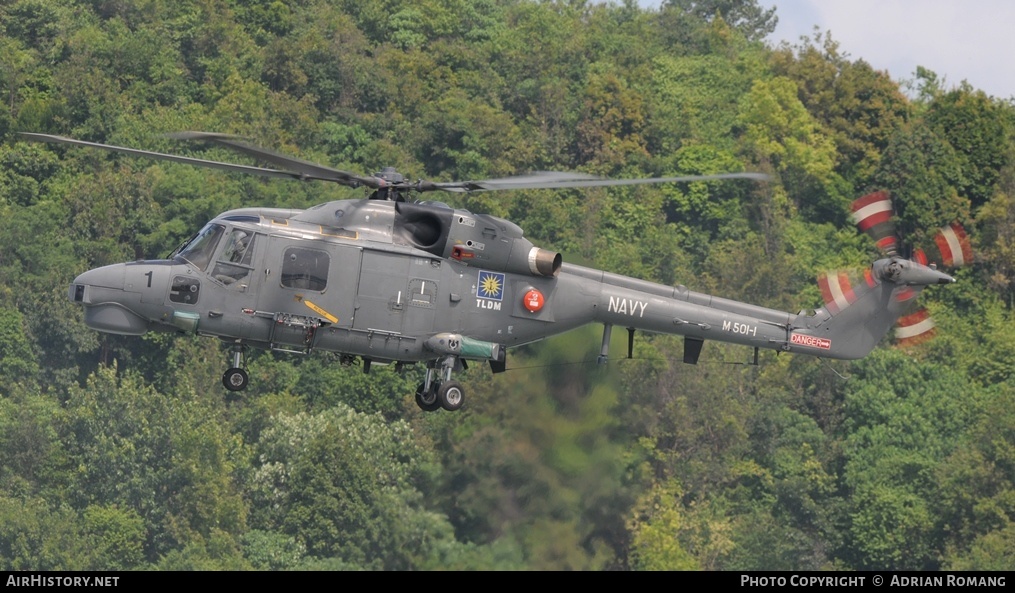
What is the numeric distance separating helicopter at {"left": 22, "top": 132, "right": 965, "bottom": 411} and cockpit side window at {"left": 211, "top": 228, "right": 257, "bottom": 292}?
1cm

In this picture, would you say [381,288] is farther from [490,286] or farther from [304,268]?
[490,286]

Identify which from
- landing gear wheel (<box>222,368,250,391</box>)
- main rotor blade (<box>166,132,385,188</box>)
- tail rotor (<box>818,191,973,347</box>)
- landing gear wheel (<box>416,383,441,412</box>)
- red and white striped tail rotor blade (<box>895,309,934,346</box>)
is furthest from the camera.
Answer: red and white striped tail rotor blade (<box>895,309,934,346</box>)

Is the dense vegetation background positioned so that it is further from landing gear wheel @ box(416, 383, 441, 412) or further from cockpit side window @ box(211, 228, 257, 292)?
cockpit side window @ box(211, 228, 257, 292)

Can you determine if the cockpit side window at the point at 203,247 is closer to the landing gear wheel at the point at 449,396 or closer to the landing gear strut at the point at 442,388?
the landing gear strut at the point at 442,388

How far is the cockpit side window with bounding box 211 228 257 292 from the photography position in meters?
29.0

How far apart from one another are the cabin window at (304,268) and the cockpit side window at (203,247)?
1003 mm

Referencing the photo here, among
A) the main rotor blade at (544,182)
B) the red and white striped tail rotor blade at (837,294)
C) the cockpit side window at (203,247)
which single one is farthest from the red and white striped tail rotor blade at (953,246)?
the cockpit side window at (203,247)

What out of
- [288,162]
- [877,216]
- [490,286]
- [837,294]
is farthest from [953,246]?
[288,162]

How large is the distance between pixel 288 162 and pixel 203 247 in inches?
89.5

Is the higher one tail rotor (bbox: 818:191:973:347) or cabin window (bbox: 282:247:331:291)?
tail rotor (bbox: 818:191:973:347)

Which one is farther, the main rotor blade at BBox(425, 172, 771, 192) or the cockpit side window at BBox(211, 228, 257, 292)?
the cockpit side window at BBox(211, 228, 257, 292)

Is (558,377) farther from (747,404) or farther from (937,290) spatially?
(937,290)

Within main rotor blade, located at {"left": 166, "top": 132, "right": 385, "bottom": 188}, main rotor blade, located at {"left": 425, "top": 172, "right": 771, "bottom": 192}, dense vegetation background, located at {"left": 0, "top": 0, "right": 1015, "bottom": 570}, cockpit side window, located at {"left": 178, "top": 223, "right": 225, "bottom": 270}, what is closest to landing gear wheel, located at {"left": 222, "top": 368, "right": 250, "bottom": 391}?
cockpit side window, located at {"left": 178, "top": 223, "right": 225, "bottom": 270}
